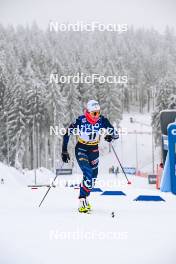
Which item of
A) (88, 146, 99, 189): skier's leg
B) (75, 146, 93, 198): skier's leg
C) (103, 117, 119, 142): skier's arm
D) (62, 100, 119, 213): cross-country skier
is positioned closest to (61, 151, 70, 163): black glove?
(62, 100, 119, 213): cross-country skier

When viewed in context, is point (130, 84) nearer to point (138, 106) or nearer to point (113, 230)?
point (138, 106)

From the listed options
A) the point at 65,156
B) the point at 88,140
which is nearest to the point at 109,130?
the point at 88,140

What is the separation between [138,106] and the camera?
182 ft

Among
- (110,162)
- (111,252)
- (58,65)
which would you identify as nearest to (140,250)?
(111,252)

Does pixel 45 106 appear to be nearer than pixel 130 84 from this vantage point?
Yes

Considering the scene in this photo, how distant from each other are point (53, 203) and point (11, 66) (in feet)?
127

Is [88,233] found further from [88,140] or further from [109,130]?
[109,130]

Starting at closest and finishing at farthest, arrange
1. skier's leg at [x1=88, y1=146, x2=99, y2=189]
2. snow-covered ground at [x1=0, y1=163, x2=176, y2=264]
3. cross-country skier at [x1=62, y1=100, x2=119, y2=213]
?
snow-covered ground at [x1=0, y1=163, x2=176, y2=264] → cross-country skier at [x1=62, y1=100, x2=119, y2=213] → skier's leg at [x1=88, y1=146, x2=99, y2=189]

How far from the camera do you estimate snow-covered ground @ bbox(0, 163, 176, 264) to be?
8.92ft

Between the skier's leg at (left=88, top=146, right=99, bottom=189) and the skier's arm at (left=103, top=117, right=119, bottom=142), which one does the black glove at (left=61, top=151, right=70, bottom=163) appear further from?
the skier's arm at (left=103, top=117, right=119, bottom=142)

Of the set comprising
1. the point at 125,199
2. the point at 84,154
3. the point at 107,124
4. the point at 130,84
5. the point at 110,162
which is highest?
the point at 130,84

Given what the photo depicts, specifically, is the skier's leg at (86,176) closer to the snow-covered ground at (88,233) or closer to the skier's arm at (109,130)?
the snow-covered ground at (88,233)

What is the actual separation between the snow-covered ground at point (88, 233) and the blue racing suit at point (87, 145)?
0.35 m

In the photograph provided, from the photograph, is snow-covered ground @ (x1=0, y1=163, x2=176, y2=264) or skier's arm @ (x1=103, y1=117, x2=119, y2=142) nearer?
snow-covered ground @ (x1=0, y1=163, x2=176, y2=264)
